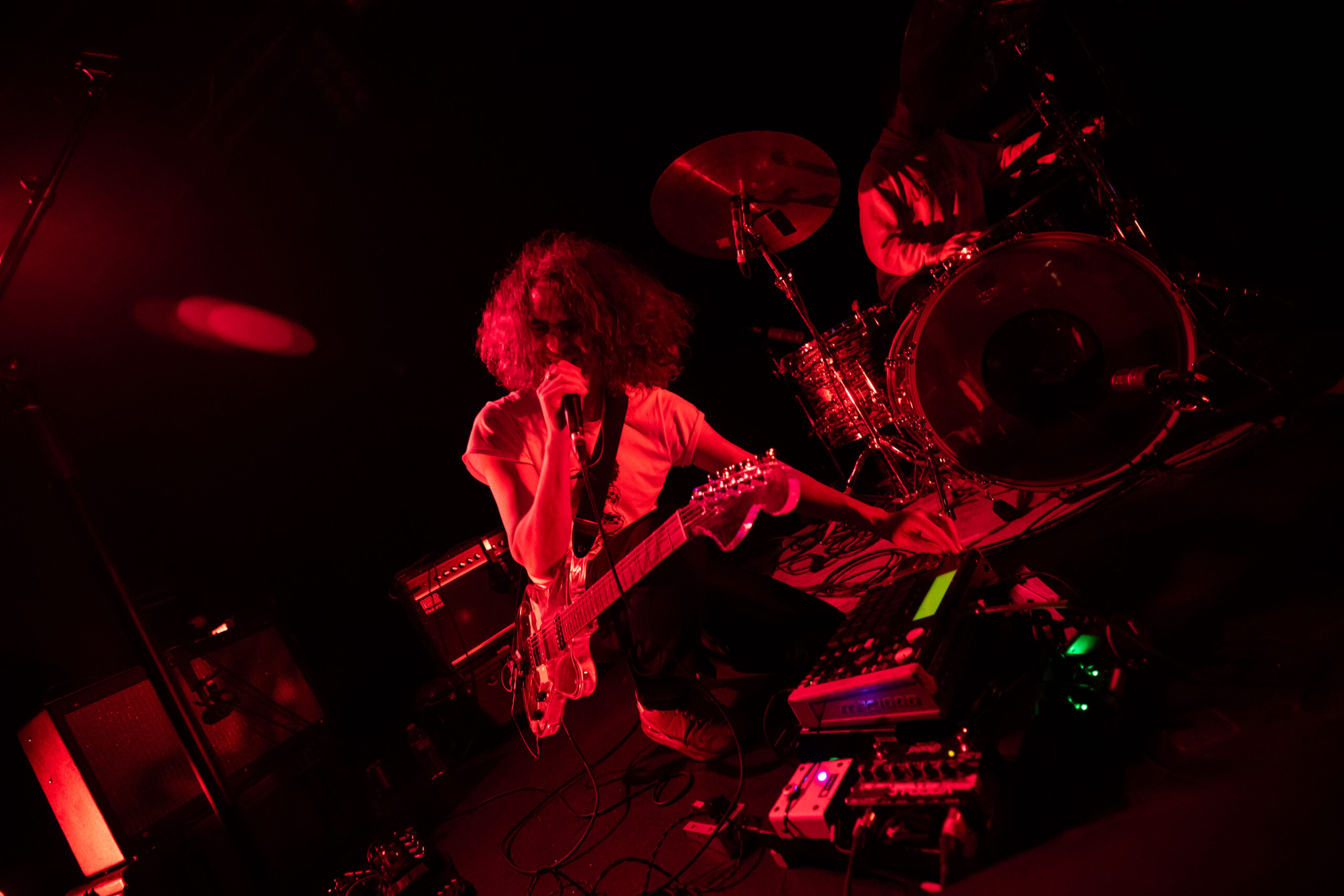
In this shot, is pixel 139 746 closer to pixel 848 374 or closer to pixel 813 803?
pixel 813 803

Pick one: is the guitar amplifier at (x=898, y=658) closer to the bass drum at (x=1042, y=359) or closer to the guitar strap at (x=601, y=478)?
the bass drum at (x=1042, y=359)

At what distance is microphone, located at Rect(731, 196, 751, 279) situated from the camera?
278 cm

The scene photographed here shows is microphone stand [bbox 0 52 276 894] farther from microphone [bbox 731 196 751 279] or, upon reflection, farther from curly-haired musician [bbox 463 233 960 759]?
microphone [bbox 731 196 751 279]

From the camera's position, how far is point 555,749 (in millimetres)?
2551

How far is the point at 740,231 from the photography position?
9.18ft

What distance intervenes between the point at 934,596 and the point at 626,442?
135 centimetres

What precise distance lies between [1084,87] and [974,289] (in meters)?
1.94

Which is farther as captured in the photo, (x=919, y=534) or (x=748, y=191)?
(x=748, y=191)

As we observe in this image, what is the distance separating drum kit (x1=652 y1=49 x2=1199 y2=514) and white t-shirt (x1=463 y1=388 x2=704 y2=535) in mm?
864

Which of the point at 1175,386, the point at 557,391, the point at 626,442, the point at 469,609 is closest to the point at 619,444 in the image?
the point at 626,442

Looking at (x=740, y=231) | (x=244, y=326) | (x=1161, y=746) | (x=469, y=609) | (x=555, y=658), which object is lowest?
A: (x=1161, y=746)

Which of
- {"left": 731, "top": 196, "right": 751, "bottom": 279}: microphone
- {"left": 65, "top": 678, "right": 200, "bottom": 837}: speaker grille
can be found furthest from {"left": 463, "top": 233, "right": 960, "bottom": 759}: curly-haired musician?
{"left": 65, "top": 678, "right": 200, "bottom": 837}: speaker grille

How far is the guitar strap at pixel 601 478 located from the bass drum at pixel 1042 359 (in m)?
1.07

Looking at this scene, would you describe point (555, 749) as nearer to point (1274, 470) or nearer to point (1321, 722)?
point (1321, 722)
